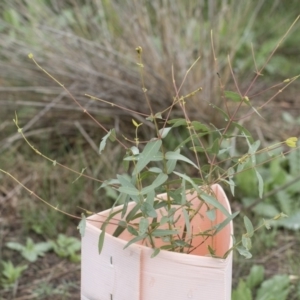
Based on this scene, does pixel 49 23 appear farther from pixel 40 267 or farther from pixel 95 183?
pixel 40 267

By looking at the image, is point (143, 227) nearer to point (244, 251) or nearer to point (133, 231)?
point (133, 231)

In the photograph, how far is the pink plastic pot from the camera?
2.84 ft

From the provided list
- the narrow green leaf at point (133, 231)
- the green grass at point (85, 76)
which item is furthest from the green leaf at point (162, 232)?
the green grass at point (85, 76)

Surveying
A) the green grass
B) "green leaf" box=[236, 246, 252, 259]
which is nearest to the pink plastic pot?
"green leaf" box=[236, 246, 252, 259]

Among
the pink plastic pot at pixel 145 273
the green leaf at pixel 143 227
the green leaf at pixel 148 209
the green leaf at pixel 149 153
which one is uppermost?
the green leaf at pixel 149 153

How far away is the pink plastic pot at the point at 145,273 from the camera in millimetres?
864

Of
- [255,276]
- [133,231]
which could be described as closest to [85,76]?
[255,276]

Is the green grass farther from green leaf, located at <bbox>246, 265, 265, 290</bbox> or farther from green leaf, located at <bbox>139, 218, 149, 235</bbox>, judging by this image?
green leaf, located at <bbox>139, 218, 149, 235</bbox>

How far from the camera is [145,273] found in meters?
0.90

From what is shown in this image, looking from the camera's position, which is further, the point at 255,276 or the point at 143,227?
the point at 255,276

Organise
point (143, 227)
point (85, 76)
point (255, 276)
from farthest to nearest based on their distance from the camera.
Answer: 1. point (85, 76)
2. point (255, 276)
3. point (143, 227)

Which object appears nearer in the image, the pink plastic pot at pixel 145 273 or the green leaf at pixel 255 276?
the pink plastic pot at pixel 145 273

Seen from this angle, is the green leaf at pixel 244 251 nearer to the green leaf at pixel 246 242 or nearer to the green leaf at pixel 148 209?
the green leaf at pixel 246 242

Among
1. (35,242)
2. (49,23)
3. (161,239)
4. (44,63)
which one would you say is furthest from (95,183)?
(161,239)
